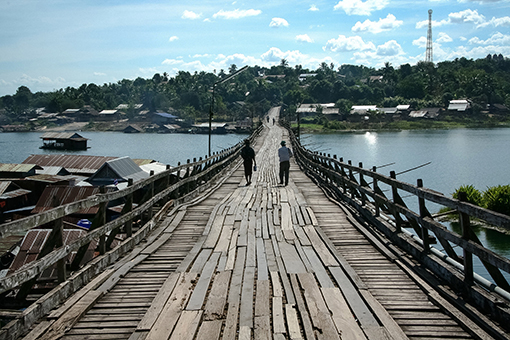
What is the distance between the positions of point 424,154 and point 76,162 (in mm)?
50200

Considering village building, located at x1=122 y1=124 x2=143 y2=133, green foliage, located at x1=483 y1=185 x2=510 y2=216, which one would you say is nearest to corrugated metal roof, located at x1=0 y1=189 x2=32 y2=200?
green foliage, located at x1=483 y1=185 x2=510 y2=216

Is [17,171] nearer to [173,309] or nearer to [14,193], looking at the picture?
[14,193]

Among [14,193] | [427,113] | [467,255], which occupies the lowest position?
[14,193]

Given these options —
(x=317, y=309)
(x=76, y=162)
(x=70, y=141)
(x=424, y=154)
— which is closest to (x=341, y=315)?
(x=317, y=309)

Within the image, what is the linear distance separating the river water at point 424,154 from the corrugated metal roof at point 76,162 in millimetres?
21045

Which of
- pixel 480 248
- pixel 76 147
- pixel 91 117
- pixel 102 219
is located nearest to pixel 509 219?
pixel 480 248

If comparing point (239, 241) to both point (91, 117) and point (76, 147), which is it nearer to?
point (76, 147)

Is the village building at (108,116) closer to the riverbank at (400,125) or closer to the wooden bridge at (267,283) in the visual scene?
the riverbank at (400,125)

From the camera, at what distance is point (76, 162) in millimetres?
43156

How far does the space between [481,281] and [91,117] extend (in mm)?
165891

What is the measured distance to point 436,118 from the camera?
407ft

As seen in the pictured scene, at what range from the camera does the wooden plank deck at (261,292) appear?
4441 millimetres

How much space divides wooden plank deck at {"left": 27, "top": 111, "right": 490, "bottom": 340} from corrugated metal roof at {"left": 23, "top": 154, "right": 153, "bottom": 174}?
35283 millimetres

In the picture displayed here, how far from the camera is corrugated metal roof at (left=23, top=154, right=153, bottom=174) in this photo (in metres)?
41.8
